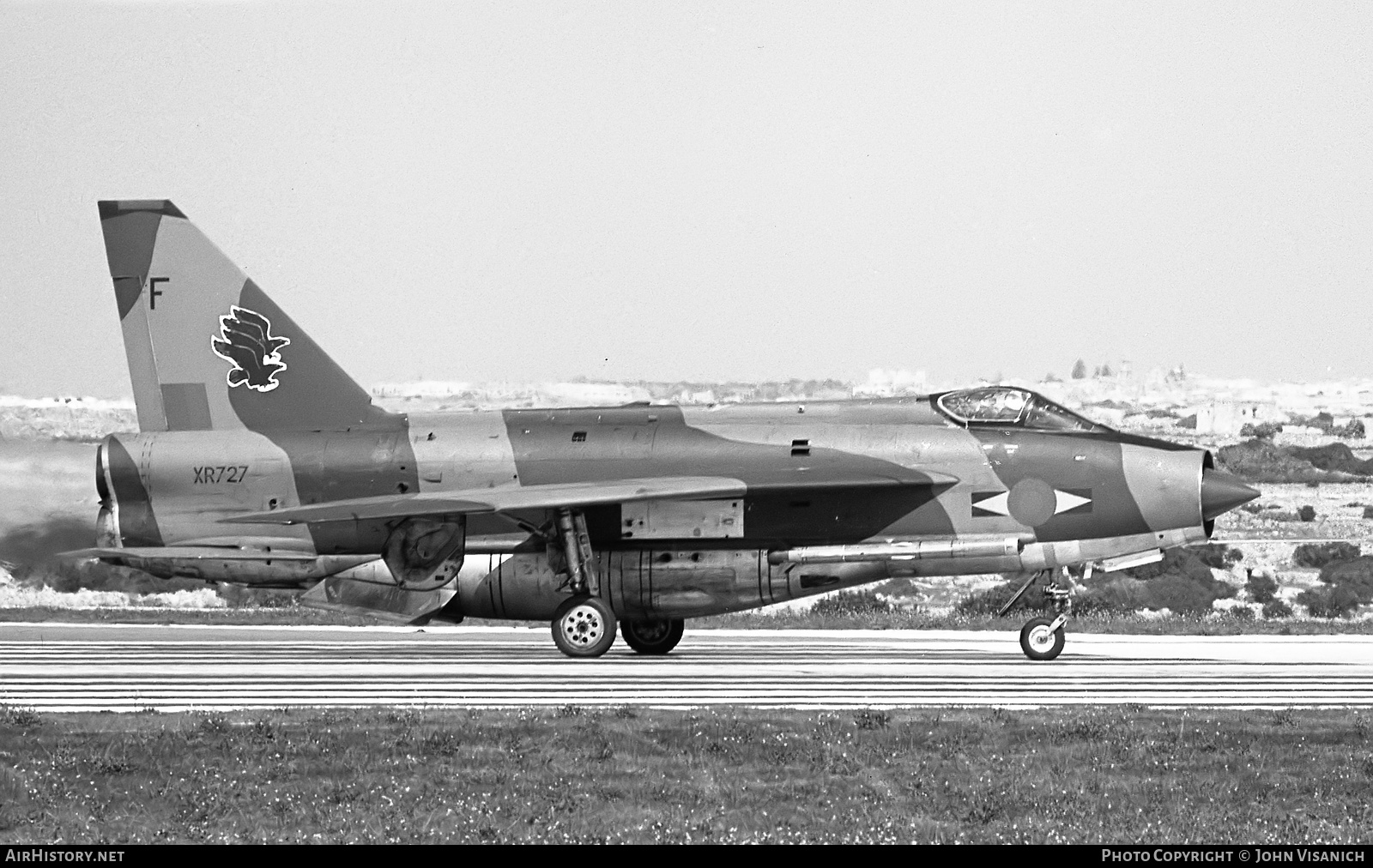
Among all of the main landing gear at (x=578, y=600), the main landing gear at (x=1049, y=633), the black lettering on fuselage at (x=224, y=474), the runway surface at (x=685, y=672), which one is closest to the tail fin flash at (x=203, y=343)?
the black lettering on fuselage at (x=224, y=474)

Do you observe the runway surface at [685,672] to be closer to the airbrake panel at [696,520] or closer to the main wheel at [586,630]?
the main wheel at [586,630]

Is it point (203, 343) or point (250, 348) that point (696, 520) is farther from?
point (203, 343)

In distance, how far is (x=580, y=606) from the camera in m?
19.2

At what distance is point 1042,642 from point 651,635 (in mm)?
4594

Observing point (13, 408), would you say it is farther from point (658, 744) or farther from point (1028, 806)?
point (1028, 806)

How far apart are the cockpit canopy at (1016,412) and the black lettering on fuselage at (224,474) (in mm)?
8547

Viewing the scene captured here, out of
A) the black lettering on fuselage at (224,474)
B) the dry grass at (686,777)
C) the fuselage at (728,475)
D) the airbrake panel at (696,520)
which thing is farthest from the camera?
the black lettering on fuselage at (224,474)

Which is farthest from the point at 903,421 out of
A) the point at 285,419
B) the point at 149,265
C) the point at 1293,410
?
the point at 1293,410

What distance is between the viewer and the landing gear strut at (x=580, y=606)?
19.1 metres

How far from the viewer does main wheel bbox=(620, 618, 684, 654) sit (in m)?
20.3

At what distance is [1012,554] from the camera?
Result: 62.5 feet

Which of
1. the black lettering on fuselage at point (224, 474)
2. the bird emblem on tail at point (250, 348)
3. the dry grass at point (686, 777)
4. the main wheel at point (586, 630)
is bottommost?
the main wheel at point (586, 630)

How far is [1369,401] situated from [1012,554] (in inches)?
2315

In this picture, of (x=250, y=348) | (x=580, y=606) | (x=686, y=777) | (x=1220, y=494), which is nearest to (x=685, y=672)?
(x=580, y=606)
